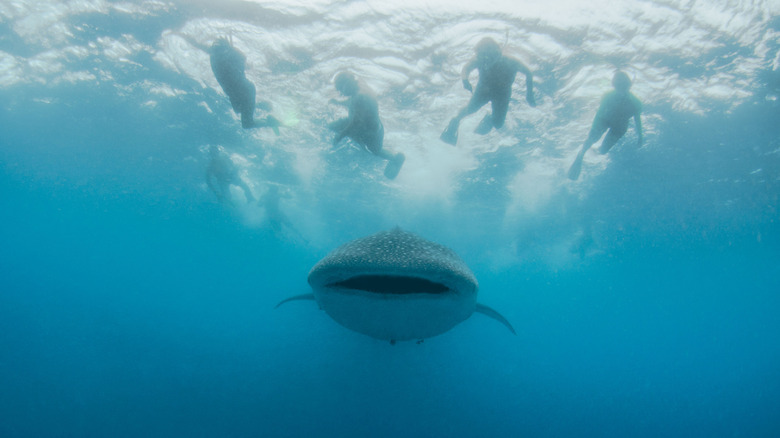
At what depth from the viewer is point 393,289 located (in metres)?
3.00

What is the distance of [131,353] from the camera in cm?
2239

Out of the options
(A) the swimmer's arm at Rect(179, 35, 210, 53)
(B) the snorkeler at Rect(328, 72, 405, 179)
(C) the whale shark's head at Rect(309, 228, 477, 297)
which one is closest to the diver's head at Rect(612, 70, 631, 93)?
(B) the snorkeler at Rect(328, 72, 405, 179)

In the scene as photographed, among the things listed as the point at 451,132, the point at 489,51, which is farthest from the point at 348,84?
the point at 489,51

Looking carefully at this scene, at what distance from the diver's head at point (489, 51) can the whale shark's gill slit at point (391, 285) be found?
18.2 ft

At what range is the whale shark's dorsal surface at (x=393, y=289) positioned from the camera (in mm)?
2328

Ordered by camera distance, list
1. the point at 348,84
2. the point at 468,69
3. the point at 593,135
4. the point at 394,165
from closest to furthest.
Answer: the point at 468,69 → the point at 348,84 → the point at 593,135 → the point at 394,165

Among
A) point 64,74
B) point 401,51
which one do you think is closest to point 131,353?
point 64,74

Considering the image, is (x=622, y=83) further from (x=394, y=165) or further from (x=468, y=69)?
(x=394, y=165)

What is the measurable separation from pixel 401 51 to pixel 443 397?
16355 millimetres

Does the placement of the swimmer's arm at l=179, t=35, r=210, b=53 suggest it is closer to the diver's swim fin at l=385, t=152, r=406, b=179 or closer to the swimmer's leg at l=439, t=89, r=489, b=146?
the diver's swim fin at l=385, t=152, r=406, b=179

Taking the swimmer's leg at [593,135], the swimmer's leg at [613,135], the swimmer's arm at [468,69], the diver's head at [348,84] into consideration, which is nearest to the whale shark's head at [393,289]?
the swimmer's arm at [468,69]

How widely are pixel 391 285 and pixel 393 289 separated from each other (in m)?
0.05

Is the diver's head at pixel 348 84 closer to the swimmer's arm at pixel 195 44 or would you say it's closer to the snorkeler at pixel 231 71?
the snorkeler at pixel 231 71

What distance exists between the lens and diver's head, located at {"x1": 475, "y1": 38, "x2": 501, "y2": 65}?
20.8 ft
